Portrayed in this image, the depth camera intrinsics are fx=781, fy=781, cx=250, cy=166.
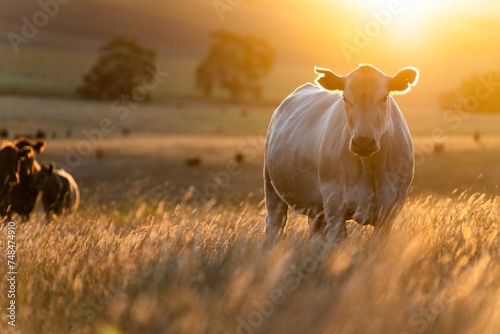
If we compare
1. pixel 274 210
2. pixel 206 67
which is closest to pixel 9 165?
pixel 274 210

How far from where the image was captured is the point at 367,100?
24.7 feet

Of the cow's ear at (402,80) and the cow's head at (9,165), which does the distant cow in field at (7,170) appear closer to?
the cow's head at (9,165)

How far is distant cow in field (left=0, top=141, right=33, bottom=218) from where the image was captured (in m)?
13.3

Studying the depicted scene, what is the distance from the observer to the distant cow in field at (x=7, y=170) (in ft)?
43.5

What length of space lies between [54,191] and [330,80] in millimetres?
8401

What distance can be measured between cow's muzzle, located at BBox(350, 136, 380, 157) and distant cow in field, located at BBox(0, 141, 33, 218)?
7657mm

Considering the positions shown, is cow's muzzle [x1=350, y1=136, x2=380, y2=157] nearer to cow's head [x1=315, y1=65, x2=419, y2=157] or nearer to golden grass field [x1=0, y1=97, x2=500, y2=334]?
cow's head [x1=315, y1=65, x2=419, y2=157]

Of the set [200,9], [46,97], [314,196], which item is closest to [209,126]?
[46,97]

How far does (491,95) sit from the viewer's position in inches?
3300

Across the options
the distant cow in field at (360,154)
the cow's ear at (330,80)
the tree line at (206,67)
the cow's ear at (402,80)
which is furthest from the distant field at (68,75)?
the cow's ear at (402,80)

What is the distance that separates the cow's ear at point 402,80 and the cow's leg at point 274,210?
2574 mm

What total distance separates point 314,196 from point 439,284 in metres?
3.37

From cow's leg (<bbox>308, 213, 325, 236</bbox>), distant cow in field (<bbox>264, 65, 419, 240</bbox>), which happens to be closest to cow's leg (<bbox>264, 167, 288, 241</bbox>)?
cow's leg (<bbox>308, 213, 325, 236</bbox>)

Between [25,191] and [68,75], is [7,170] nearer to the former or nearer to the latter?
[25,191]
